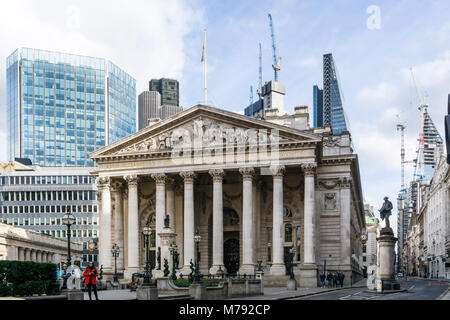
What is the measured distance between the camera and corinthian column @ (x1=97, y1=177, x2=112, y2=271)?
7475 cm

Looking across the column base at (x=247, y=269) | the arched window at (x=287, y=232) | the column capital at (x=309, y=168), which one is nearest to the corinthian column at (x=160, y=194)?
the column base at (x=247, y=269)

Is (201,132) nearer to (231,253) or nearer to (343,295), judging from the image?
(231,253)

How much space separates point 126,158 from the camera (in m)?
74.8

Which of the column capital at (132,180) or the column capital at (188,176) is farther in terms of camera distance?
the column capital at (132,180)

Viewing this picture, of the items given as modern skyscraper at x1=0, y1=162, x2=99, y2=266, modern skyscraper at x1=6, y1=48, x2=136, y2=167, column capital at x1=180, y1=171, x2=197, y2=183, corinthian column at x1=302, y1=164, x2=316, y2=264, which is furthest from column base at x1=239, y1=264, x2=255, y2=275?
modern skyscraper at x1=6, y1=48, x2=136, y2=167

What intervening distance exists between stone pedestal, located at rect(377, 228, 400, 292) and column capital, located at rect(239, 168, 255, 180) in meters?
22.3

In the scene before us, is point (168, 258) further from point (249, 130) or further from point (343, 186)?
point (343, 186)

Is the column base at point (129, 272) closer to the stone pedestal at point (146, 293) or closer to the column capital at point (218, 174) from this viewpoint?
the column capital at point (218, 174)

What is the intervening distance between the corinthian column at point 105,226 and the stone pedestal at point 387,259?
119 ft

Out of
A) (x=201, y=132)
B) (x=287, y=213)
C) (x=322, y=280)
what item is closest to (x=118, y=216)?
(x=201, y=132)

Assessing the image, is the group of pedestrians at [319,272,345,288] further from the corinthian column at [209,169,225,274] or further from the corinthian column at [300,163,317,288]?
the corinthian column at [209,169,225,274]

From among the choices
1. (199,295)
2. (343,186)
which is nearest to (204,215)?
(343,186)

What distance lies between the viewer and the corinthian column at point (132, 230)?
239ft
